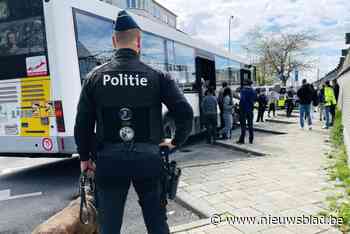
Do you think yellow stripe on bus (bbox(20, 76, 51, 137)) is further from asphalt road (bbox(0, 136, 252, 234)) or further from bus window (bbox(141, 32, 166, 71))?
bus window (bbox(141, 32, 166, 71))

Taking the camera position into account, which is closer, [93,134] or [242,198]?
[93,134]

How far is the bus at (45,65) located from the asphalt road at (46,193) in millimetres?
627

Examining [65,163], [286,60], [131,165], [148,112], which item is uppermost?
[286,60]

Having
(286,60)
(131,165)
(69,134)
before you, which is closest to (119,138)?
(131,165)

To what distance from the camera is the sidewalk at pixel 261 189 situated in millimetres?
3557

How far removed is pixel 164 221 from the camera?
90.0 inches

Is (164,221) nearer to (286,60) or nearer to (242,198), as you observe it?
(242,198)

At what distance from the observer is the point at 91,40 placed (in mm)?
5816

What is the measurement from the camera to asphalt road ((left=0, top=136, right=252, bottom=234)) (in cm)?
407

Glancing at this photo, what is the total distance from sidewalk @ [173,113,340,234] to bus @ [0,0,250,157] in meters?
2.35

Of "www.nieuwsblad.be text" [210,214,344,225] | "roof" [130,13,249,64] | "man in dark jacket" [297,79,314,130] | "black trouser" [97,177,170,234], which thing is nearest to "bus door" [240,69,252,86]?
"roof" [130,13,249,64]

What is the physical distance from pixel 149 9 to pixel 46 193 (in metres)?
47.2

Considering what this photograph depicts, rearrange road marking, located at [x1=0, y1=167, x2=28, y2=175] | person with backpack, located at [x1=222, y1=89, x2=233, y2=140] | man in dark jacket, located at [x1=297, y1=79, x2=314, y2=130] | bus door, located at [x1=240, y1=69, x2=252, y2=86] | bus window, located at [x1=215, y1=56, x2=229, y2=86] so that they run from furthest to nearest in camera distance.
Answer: bus door, located at [x1=240, y1=69, x2=252, y2=86], bus window, located at [x1=215, y1=56, x2=229, y2=86], man in dark jacket, located at [x1=297, y1=79, x2=314, y2=130], person with backpack, located at [x1=222, y1=89, x2=233, y2=140], road marking, located at [x1=0, y1=167, x2=28, y2=175]

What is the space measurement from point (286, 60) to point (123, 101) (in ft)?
139
